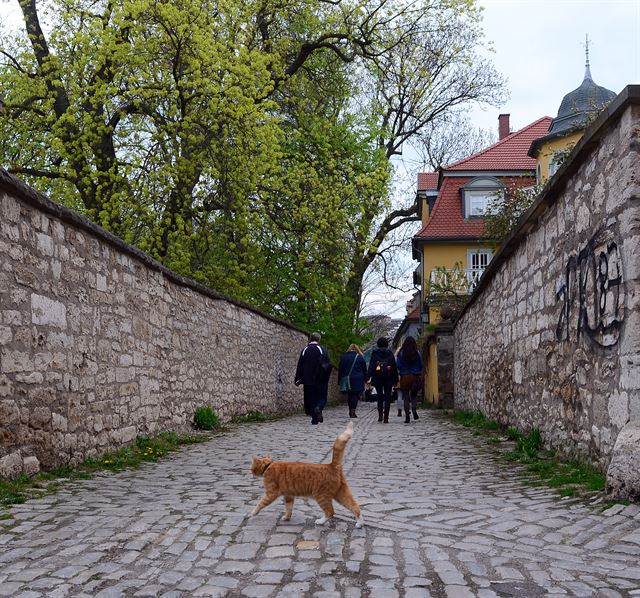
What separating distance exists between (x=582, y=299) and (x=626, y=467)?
188 centimetres

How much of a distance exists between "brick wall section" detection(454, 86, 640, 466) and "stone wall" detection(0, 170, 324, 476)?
4.34 meters

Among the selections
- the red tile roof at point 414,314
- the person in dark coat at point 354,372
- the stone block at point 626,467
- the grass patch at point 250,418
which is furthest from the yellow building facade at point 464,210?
the stone block at point 626,467

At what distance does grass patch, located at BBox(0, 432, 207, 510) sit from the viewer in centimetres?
531

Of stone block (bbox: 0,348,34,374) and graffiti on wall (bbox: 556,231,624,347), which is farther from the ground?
graffiti on wall (bbox: 556,231,624,347)

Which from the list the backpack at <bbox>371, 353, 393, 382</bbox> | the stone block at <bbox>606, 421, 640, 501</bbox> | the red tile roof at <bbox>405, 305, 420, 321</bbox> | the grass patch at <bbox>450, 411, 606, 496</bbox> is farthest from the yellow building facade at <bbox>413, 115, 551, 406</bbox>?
the stone block at <bbox>606, 421, 640, 501</bbox>

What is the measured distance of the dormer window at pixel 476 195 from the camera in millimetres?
32312

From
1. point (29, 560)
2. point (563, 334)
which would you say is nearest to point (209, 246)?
point (563, 334)

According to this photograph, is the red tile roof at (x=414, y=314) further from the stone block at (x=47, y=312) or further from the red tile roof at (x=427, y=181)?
the stone block at (x=47, y=312)

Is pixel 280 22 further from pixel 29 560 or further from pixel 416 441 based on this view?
pixel 29 560

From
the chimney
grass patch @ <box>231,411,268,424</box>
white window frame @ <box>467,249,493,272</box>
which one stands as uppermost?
the chimney

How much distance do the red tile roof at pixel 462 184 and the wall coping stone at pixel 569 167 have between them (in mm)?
22772

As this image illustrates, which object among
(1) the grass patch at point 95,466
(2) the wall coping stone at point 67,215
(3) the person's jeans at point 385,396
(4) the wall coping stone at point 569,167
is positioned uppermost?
(4) the wall coping stone at point 569,167

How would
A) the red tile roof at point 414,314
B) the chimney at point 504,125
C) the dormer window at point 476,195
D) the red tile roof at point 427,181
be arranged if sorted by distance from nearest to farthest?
the dormer window at point 476,195 < the red tile roof at point 427,181 < the chimney at point 504,125 < the red tile roof at point 414,314

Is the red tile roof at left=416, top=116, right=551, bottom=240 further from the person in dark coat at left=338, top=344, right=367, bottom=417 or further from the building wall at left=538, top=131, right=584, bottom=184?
the person in dark coat at left=338, top=344, right=367, bottom=417
